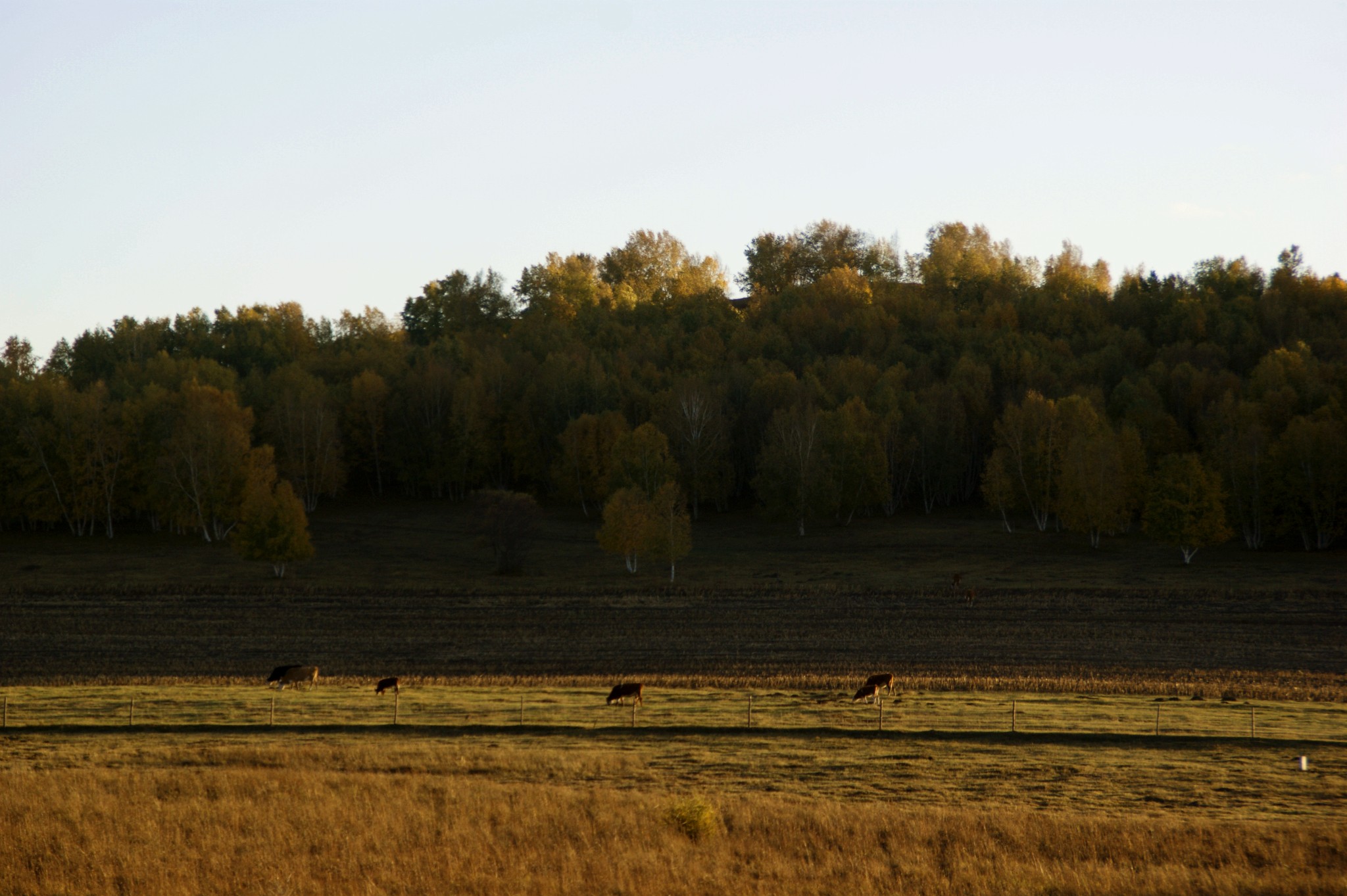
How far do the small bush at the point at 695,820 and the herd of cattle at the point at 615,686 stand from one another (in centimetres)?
1128

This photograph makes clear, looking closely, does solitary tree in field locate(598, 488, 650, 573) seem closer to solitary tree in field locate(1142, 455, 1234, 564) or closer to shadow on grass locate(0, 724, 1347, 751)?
solitary tree in field locate(1142, 455, 1234, 564)

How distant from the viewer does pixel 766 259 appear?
168m

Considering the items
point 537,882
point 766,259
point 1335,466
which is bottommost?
point 537,882

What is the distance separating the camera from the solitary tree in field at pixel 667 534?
72.6m

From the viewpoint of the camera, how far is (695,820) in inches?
813

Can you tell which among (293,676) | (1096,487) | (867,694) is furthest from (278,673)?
(1096,487)

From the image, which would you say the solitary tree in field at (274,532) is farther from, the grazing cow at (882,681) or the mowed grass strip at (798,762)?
the grazing cow at (882,681)

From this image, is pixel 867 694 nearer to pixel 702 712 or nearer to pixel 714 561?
pixel 702 712

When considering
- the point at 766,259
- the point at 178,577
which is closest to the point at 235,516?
the point at 178,577

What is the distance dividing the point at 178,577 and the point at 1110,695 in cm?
5748

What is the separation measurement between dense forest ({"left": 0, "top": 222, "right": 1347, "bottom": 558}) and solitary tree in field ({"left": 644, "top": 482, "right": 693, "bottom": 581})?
912 mm

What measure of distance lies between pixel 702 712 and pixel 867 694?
16.7ft

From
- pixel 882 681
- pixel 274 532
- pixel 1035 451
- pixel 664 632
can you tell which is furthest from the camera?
pixel 1035 451

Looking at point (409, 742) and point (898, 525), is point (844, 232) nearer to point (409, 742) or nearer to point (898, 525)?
point (898, 525)
